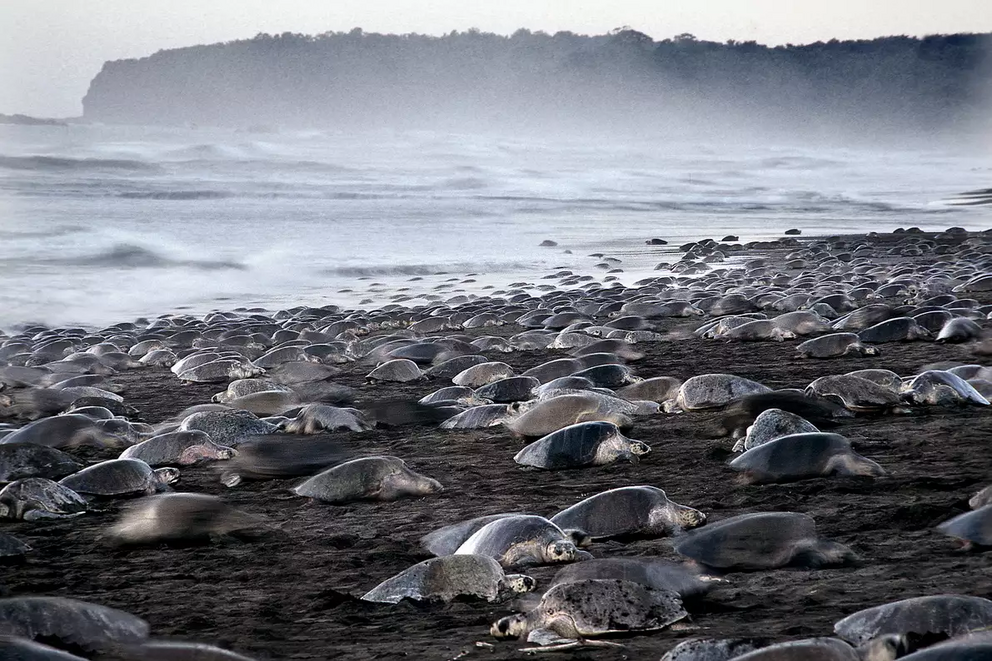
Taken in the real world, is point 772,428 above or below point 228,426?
above

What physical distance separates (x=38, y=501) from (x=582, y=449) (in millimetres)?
1856

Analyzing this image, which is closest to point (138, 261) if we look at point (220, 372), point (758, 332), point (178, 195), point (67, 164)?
point (178, 195)

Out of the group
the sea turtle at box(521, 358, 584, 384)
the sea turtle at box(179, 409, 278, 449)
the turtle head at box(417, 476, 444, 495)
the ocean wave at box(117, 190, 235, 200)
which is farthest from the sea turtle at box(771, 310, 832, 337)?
the ocean wave at box(117, 190, 235, 200)

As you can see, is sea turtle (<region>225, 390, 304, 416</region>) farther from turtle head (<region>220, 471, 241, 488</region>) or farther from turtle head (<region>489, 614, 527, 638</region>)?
turtle head (<region>489, 614, 527, 638</region>)

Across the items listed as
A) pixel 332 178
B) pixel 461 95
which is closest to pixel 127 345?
pixel 332 178

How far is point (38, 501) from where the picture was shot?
3.42 m

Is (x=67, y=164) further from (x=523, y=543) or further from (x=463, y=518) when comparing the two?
(x=523, y=543)

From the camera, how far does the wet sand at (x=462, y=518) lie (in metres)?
2.23

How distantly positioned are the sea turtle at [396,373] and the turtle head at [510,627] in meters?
4.02

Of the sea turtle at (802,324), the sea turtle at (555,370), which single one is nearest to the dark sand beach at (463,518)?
the sea turtle at (555,370)

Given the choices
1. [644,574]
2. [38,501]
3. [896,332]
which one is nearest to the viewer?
[644,574]

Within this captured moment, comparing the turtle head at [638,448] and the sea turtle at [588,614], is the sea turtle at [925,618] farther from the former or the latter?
the turtle head at [638,448]

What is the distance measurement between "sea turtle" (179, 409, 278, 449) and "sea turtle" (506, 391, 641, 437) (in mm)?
1126

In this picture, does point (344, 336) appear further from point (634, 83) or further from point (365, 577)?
point (634, 83)
